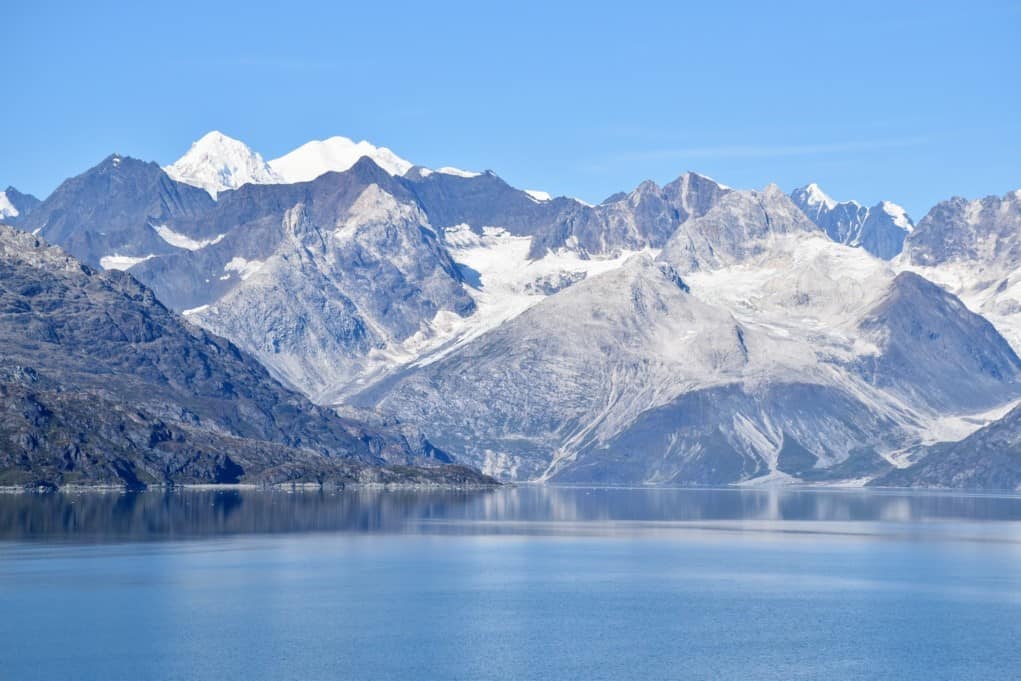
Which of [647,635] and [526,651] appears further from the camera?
[647,635]

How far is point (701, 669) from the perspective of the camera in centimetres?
17338

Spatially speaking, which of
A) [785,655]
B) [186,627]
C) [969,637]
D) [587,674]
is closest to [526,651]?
[587,674]

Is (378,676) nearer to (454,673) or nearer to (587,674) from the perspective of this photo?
(454,673)

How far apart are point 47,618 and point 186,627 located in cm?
1696

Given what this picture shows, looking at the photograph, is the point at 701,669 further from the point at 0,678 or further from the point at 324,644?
the point at 0,678

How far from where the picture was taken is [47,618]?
196250 mm

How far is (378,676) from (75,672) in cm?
2881

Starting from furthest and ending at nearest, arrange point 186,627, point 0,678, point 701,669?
point 186,627
point 701,669
point 0,678

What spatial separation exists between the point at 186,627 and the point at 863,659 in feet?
243

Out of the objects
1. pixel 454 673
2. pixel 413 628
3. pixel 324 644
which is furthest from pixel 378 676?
pixel 413 628

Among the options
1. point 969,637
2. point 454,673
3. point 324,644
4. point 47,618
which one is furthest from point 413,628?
point 969,637

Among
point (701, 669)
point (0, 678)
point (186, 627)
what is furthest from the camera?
point (186, 627)

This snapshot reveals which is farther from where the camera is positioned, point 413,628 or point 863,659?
point 413,628

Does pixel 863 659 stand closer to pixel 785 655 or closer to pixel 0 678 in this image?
pixel 785 655
